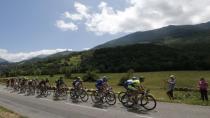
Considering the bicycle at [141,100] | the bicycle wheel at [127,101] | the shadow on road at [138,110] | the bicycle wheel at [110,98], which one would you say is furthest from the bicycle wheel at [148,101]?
the bicycle wheel at [110,98]

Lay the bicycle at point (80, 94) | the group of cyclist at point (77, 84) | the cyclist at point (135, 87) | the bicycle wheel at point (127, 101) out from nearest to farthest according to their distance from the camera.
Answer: the cyclist at point (135, 87) < the group of cyclist at point (77, 84) < the bicycle wheel at point (127, 101) < the bicycle at point (80, 94)

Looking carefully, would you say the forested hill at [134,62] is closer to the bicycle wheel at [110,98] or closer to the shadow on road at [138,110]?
the bicycle wheel at [110,98]

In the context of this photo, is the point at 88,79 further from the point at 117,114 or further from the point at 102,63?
the point at 117,114

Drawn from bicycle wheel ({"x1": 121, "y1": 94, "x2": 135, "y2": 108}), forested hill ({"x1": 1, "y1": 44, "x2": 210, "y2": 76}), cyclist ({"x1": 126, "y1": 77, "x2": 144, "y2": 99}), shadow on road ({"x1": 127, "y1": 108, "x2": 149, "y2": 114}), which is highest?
forested hill ({"x1": 1, "y1": 44, "x2": 210, "y2": 76})

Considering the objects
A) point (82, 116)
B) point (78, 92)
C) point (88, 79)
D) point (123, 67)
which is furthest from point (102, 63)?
point (82, 116)

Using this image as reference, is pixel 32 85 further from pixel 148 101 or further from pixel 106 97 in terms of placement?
pixel 148 101

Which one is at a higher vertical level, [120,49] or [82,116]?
[120,49]

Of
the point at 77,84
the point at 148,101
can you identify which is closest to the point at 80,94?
the point at 77,84

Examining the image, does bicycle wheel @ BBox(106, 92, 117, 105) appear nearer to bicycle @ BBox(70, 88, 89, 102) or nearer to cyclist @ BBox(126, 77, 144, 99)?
cyclist @ BBox(126, 77, 144, 99)

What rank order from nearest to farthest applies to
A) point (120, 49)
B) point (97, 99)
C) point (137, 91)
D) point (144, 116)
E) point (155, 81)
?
point (144, 116) → point (137, 91) → point (97, 99) → point (155, 81) → point (120, 49)

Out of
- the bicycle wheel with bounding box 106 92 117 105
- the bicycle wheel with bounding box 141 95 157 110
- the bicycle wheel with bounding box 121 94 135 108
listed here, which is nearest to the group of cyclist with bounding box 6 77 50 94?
the bicycle wheel with bounding box 106 92 117 105

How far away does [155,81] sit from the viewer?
90.8m

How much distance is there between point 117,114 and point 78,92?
10.5 meters

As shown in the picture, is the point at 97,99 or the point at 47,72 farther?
the point at 47,72
